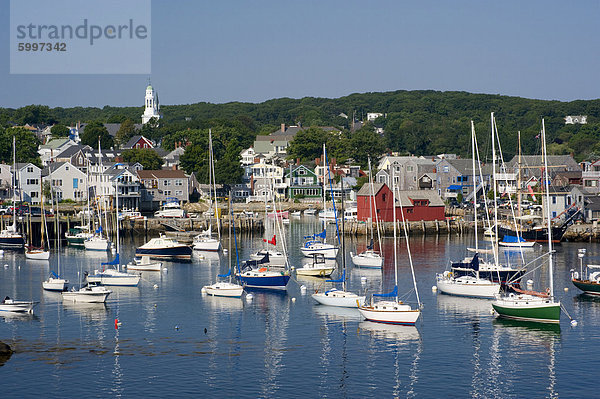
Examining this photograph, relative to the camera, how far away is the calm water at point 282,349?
127 ft

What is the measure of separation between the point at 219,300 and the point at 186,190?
82368 mm

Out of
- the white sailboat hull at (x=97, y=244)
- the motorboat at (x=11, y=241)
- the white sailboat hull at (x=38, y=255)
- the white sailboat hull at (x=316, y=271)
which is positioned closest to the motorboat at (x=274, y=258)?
the white sailboat hull at (x=316, y=271)

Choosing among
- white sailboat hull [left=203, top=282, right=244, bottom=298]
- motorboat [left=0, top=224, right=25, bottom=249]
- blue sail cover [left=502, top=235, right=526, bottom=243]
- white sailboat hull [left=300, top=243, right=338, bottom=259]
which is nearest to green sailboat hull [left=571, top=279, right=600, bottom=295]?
white sailboat hull [left=300, top=243, right=338, bottom=259]

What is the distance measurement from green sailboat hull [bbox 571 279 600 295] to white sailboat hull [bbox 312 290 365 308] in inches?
629

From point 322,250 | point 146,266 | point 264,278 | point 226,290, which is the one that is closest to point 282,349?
point 226,290

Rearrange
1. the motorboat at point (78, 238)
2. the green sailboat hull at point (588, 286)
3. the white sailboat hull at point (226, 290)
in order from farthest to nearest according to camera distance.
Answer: the motorboat at point (78, 238) → the white sailboat hull at point (226, 290) → the green sailboat hull at point (588, 286)

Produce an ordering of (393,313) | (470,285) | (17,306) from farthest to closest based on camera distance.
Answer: (470,285) < (17,306) < (393,313)

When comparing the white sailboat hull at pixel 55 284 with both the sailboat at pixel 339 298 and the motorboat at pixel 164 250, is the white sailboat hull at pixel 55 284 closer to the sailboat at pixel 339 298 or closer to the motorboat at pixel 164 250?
the motorboat at pixel 164 250

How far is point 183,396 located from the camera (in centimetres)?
3756

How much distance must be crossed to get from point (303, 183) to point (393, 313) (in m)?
99.6

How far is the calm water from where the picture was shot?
127 feet

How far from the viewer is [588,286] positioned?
188ft

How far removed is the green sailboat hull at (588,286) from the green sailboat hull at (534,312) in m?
9.58

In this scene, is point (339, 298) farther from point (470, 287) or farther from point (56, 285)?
point (56, 285)
